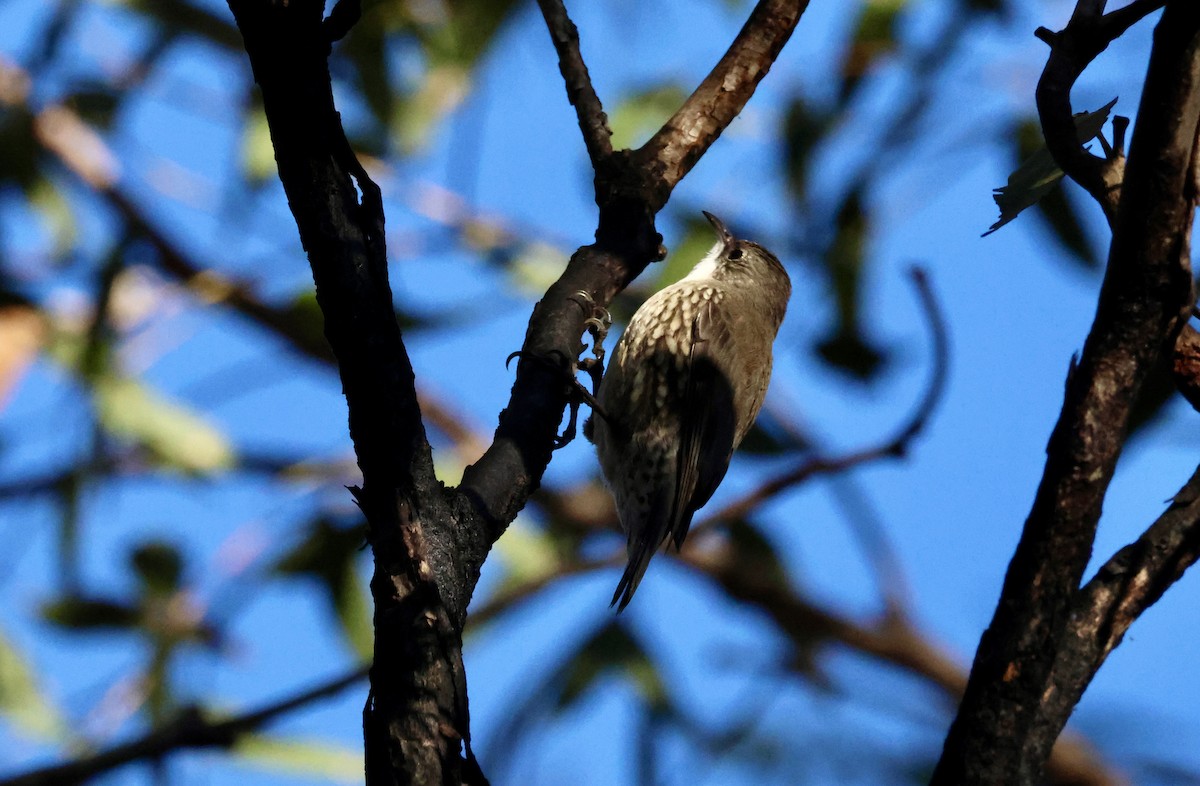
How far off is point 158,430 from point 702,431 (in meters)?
2.56

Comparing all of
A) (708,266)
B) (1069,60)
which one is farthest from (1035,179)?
(708,266)

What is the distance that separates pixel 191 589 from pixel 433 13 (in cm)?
218

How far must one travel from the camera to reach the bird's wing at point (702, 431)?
271cm

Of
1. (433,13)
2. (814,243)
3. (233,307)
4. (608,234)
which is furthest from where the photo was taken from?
(233,307)

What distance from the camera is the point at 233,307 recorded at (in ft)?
16.3

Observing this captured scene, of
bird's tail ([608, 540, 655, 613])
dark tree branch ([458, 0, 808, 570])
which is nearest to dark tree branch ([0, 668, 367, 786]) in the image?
bird's tail ([608, 540, 655, 613])

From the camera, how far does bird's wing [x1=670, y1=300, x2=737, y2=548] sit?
271 centimetres

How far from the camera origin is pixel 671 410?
280 centimetres

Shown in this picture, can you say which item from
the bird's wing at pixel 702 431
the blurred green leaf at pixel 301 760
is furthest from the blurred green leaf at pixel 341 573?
the bird's wing at pixel 702 431

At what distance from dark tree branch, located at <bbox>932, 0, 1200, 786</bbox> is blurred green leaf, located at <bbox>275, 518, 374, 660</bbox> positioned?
2875 mm

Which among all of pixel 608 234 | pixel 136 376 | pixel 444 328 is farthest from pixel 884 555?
pixel 608 234

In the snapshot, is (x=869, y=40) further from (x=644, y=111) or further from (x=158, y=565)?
(x=158, y=565)

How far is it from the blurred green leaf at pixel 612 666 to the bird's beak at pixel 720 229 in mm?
1396

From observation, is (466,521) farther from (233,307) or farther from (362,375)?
(233,307)
